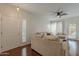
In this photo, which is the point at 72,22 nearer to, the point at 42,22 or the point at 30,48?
the point at 42,22

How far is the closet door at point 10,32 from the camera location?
12.1 feet

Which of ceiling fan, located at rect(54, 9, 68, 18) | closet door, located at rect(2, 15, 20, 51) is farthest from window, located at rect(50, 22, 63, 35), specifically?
closet door, located at rect(2, 15, 20, 51)

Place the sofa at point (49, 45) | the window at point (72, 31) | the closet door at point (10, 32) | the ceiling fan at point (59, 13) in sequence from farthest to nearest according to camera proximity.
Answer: the closet door at point (10, 32) → the sofa at point (49, 45) → the window at point (72, 31) → the ceiling fan at point (59, 13)

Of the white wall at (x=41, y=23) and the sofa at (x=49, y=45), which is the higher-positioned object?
the white wall at (x=41, y=23)

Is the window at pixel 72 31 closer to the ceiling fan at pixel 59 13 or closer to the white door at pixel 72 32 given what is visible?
the white door at pixel 72 32

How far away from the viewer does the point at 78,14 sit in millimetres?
3096

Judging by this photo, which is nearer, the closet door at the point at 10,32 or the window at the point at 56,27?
the window at the point at 56,27

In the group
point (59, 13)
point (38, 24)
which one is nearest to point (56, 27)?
point (59, 13)

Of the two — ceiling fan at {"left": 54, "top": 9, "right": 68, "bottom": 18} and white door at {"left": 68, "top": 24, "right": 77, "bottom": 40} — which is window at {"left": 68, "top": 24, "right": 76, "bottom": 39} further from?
ceiling fan at {"left": 54, "top": 9, "right": 68, "bottom": 18}

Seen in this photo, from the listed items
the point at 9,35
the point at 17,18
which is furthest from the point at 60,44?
the point at 9,35

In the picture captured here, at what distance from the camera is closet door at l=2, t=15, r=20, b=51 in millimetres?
3673

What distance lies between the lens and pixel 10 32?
13.5 feet

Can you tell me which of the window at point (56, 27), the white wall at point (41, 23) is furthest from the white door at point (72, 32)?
the window at point (56, 27)

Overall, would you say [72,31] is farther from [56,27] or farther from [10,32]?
[10,32]
